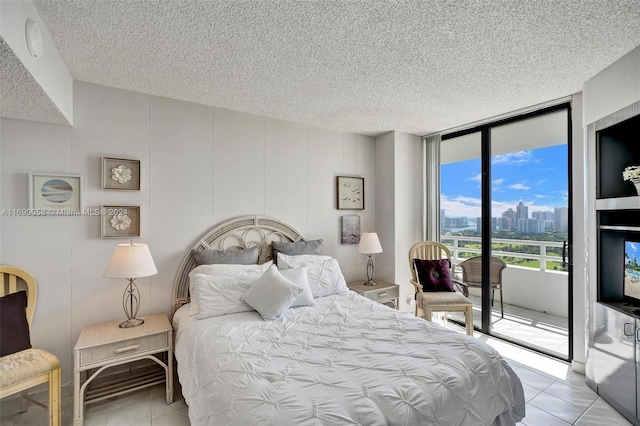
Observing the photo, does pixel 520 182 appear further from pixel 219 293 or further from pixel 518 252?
pixel 219 293

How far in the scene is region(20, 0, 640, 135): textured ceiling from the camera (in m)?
1.71

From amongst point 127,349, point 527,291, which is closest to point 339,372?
point 127,349

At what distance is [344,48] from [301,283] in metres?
1.94

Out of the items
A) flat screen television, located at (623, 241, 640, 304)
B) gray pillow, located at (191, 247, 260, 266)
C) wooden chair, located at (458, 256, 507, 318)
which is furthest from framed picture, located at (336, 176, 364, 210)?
flat screen television, located at (623, 241, 640, 304)

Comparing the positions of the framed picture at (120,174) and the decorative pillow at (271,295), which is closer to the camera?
the decorative pillow at (271,295)

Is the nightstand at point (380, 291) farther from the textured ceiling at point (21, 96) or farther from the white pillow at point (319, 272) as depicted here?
the textured ceiling at point (21, 96)

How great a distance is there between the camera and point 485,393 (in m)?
1.63

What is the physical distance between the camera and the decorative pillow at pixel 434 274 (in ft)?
12.0

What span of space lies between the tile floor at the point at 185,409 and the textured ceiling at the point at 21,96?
2.22 meters

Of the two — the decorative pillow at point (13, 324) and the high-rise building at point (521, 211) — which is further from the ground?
the high-rise building at point (521, 211)

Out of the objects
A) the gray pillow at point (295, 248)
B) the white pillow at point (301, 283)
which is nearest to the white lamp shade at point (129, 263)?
the white pillow at point (301, 283)

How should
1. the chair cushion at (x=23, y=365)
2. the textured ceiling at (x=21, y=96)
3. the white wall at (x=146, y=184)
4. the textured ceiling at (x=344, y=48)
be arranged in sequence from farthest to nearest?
the white wall at (x=146, y=184), the chair cushion at (x=23, y=365), the textured ceiling at (x=344, y=48), the textured ceiling at (x=21, y=96)

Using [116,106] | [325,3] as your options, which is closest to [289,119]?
[116,106]

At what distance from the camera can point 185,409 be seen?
2332 millimetres
